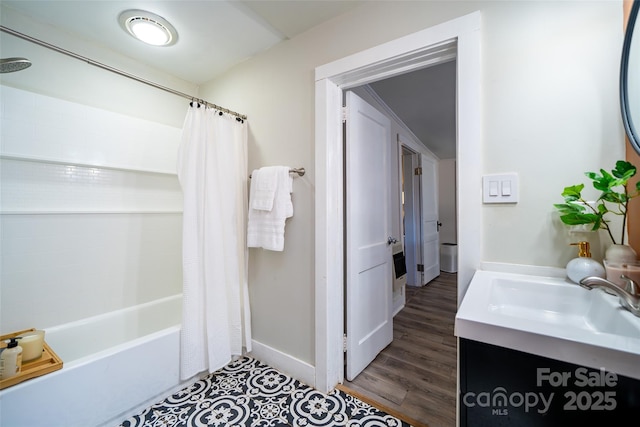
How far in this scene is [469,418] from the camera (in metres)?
0.65

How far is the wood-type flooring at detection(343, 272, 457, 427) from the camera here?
1.44 m

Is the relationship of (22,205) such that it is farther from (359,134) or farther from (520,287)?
(520,287)

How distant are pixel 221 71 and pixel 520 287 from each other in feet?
8.14

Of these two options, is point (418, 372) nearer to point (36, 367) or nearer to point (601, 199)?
point (601, 199)

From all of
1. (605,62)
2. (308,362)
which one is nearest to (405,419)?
(308,362)

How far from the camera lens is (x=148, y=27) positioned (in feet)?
5.13

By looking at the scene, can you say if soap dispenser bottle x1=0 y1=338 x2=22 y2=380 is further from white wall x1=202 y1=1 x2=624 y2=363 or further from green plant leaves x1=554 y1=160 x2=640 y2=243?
green plant leaves x1=554 y1=160 x2=640 y2=243

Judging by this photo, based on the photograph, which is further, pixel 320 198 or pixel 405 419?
pixel 320 198

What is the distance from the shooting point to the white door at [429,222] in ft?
12.5


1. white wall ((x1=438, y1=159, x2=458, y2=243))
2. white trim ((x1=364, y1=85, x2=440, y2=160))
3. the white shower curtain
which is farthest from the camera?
white wall ((x1=438, y1=159, x2=458, y2=243))

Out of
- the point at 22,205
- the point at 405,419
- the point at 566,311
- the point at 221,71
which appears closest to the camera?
the point at 566,311

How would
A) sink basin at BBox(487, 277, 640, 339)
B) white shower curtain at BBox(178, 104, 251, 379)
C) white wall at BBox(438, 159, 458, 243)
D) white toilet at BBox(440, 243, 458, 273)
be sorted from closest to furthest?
sink basin at BBox(487, 277, 640, 339) < white shower curtain at BBox(178, 104, 251, 379) < white toilet at BBox(440, 243, 458, 273) < white wall at BBox(438, 159, 458, 243)

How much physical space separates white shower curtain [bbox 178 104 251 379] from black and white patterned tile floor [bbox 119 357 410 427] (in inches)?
5.7

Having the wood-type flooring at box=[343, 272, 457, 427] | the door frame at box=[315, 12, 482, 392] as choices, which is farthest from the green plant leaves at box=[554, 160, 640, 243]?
the wood-type flooring at box=[343, 272, 457, 427]
